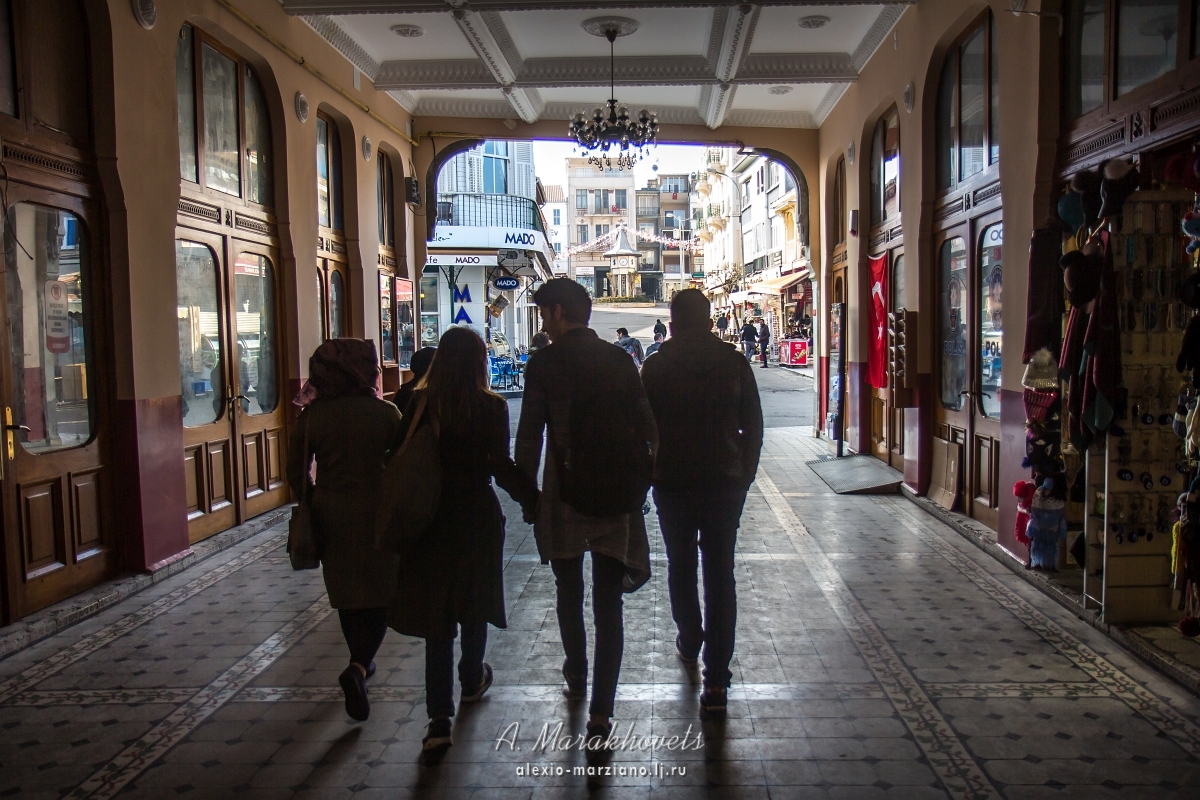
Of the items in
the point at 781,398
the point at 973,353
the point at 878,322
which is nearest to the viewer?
the point at 973,353

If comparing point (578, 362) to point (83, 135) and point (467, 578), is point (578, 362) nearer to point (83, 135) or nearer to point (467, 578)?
point (467, 578)

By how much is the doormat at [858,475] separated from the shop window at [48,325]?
6745 mm

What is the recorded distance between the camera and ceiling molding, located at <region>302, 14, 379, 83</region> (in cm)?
873

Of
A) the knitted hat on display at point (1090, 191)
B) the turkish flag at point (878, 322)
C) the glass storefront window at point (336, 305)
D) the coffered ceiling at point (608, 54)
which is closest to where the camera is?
the knitted hat on display at point (1090, 191)

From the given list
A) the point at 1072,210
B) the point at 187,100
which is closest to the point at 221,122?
the point at 187,100

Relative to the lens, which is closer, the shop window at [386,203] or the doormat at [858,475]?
the doormat at [858,475]

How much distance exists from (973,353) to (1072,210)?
2726mm

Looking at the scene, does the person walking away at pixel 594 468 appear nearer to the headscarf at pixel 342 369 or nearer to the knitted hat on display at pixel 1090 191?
the headscarf at pixel 342 369

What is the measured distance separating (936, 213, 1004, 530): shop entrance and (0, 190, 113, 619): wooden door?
6.19 m

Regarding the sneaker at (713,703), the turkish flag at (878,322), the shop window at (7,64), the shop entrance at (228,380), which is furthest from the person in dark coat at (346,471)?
the turkish flag at (878,322)

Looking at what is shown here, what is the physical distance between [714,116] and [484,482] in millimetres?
9627

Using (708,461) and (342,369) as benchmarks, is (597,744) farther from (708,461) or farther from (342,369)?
(342,369)

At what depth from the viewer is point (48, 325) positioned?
5.34 meters

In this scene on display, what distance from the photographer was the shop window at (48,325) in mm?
5070
